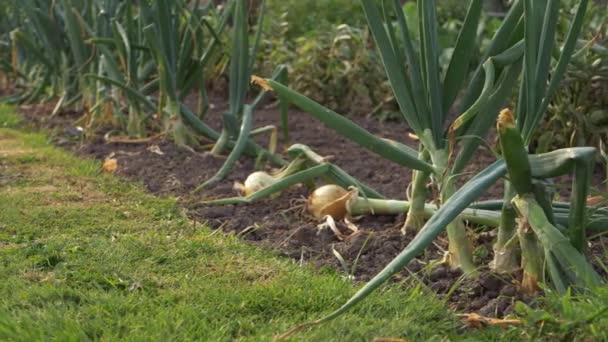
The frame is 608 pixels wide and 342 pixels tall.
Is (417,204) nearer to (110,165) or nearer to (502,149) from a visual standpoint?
(502,149)

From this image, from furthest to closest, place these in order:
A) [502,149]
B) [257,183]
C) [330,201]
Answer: [257,183] < [330,201] < [502,149]

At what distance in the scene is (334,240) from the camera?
3141 millimetres

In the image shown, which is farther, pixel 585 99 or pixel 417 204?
pixel 585 99

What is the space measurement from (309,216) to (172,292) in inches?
39.6

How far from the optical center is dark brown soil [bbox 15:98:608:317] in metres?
2.58

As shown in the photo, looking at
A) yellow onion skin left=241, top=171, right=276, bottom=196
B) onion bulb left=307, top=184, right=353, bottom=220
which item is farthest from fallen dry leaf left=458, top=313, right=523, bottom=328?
yellow onion skin left=241, top=171, right=276, bottom=196

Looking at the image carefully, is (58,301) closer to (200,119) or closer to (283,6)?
(200,119)

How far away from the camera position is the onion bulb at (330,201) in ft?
10.9

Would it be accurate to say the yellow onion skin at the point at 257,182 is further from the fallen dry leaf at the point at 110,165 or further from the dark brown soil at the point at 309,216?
the fallen dry leaf at the point at 110,165

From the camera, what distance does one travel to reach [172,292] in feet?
8.33

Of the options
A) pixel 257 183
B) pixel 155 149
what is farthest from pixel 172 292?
pixel 155 149

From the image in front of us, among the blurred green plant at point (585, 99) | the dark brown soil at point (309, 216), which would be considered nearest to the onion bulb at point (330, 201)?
the dark brown soil at point (309, 216)

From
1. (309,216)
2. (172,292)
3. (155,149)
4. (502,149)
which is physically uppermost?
(502,149)

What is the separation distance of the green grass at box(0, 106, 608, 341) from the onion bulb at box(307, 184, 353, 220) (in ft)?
1.20
